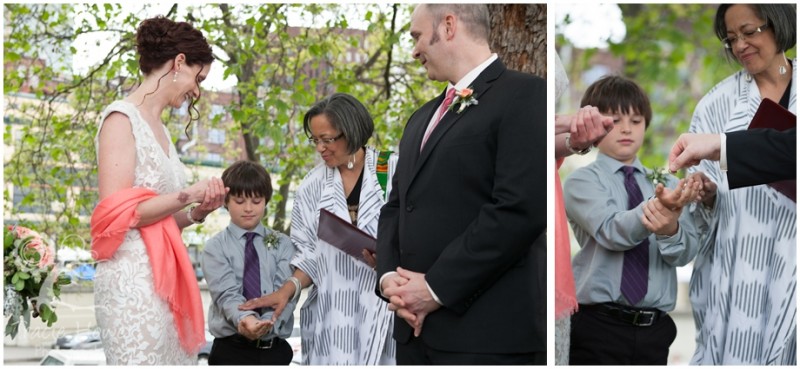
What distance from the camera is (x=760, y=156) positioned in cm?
280

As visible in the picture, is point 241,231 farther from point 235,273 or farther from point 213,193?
point 213,193

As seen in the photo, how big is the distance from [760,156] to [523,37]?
151 cm

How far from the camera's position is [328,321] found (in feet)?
13.7

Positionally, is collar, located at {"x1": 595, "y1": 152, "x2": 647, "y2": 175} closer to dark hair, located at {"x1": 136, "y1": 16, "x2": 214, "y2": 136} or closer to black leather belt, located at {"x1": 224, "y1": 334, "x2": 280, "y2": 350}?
dark hair, located at {"x1": 136, "y1": 16, "x2": 214, "y2": 136}

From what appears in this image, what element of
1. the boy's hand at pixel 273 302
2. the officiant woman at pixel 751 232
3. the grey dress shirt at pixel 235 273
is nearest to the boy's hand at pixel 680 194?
the officiant woman at pixel 751 232

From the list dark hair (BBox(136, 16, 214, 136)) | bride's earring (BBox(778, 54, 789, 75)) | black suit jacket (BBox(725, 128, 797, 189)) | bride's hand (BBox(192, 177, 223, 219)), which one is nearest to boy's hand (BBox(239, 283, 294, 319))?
bride's hand (BBox(192, 177, 223, 219))

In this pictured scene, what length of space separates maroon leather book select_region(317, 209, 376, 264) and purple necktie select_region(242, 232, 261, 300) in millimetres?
544

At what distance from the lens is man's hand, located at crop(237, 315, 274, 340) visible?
424 centimetres

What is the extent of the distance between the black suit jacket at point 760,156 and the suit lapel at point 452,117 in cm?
73

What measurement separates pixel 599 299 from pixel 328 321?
1.27m

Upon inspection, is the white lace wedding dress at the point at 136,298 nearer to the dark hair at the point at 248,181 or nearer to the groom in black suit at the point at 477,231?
the groom in black suit at the point at 477,231

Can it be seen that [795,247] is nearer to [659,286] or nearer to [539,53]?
Result: [659,286]

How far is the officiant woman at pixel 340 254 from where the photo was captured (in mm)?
4066

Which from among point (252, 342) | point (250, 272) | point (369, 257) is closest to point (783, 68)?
point (369, 257)
